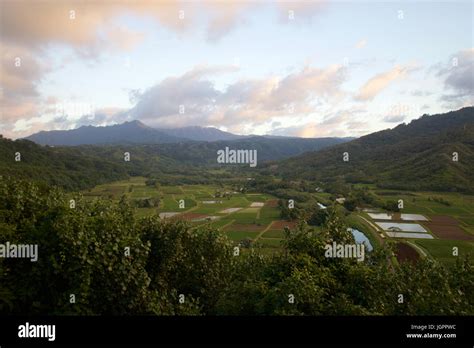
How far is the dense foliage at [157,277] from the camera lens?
11.2 m

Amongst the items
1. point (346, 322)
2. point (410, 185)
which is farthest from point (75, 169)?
point (346, 322)

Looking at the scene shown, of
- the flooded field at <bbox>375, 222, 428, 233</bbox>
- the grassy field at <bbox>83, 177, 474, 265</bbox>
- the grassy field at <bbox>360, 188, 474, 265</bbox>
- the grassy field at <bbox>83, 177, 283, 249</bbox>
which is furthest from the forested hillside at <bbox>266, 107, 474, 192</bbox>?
the grassy field at <bbox>83, 177, 283, 249</bbox>

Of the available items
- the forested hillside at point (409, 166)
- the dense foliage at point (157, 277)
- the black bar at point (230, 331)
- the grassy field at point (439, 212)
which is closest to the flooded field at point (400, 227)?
the grassy field at point (439, 212)

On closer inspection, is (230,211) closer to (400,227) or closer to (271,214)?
(271,214)

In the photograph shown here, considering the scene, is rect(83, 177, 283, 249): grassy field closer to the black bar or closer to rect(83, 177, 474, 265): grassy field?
rect(83, 177, 474, 265): grassy field

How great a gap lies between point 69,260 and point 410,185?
339ft

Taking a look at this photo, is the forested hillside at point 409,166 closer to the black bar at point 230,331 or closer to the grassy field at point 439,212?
the grassy field at point 439,212

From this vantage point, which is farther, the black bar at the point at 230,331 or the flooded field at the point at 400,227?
the flooded field at the point at 400,227

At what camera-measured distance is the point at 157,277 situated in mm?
16109

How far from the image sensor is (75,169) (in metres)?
128

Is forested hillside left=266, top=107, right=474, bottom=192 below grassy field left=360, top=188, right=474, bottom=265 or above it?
above

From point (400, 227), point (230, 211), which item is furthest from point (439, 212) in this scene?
point (230, 211)

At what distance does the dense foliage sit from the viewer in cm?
1124

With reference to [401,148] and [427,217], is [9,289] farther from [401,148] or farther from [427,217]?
[401,148]
